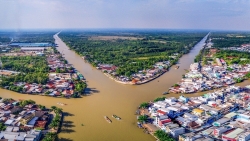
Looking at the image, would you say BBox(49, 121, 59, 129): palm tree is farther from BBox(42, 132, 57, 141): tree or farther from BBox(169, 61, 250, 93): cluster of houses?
BBox(169, 61, 250, 93): cluster of houses

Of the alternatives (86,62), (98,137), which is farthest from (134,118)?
(86,62)

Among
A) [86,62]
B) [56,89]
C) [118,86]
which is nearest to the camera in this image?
[56,89]

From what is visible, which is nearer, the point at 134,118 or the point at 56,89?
the point at 134,118

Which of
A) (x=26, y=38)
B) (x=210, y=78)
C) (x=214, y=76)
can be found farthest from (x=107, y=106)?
(x=26, y=38)

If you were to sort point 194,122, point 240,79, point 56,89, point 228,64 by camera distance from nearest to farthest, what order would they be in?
point 194,122, point 56,89, point 240,79, point 228,64

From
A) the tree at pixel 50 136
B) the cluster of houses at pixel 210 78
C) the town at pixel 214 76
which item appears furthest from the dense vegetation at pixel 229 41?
the tree at pixel 50 136

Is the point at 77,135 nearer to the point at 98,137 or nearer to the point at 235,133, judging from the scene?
the point at 98,137

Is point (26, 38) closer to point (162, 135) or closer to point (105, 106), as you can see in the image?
point (105, 106)

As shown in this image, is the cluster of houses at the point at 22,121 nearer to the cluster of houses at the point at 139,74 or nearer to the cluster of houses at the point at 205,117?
the cluster of houses at the point at 205,117
